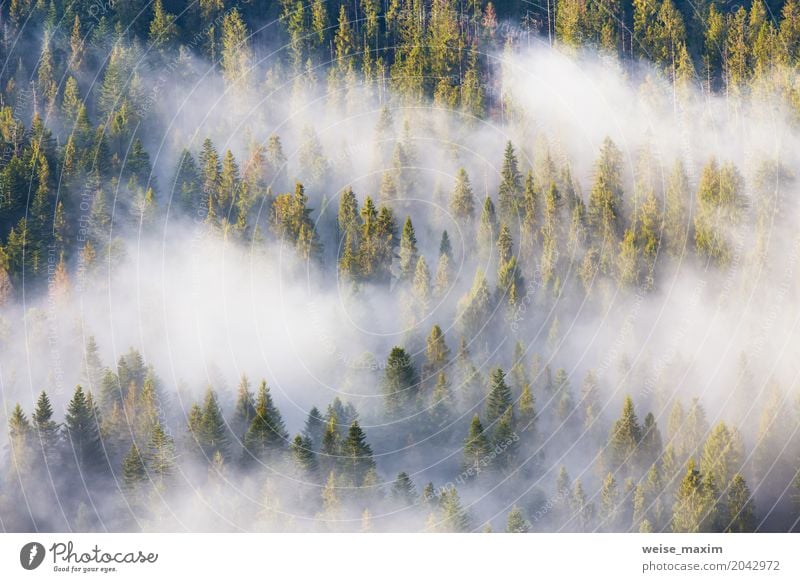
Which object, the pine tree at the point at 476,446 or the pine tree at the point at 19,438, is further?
the pine tree at the point at 476,446

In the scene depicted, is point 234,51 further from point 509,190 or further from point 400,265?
point 509,190

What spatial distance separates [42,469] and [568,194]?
1727cm

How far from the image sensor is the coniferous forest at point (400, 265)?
39406mm

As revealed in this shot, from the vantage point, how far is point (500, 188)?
147 ft

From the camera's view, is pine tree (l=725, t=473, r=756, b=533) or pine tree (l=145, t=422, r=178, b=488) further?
pine tree (l=145, t=422, r=178, b=488)

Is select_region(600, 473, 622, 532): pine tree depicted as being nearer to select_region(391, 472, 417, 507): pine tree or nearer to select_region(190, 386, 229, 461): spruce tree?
select_region(391, 472, 417, 507): pine tree

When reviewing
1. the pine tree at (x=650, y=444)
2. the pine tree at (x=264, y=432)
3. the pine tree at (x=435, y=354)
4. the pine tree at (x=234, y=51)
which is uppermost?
the pine tree at (x=234, y=51)

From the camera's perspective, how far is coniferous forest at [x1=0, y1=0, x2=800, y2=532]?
3941 centimetres

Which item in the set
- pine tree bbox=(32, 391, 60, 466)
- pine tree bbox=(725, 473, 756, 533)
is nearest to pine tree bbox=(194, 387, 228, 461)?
pine tree bbox=(32, 391, 60, 466)

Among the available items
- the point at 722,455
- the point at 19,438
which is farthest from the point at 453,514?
the point at 19,438

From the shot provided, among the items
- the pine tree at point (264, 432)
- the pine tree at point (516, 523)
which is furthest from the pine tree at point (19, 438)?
the pine tree at point (516, 523)

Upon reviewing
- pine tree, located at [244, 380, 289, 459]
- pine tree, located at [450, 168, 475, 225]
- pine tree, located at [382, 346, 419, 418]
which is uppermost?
pine tree, located at [450, 168, 475, 225]

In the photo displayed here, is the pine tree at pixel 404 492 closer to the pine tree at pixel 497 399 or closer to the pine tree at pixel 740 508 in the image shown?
the pine tree at pixel 497 399

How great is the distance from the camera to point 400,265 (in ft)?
142
